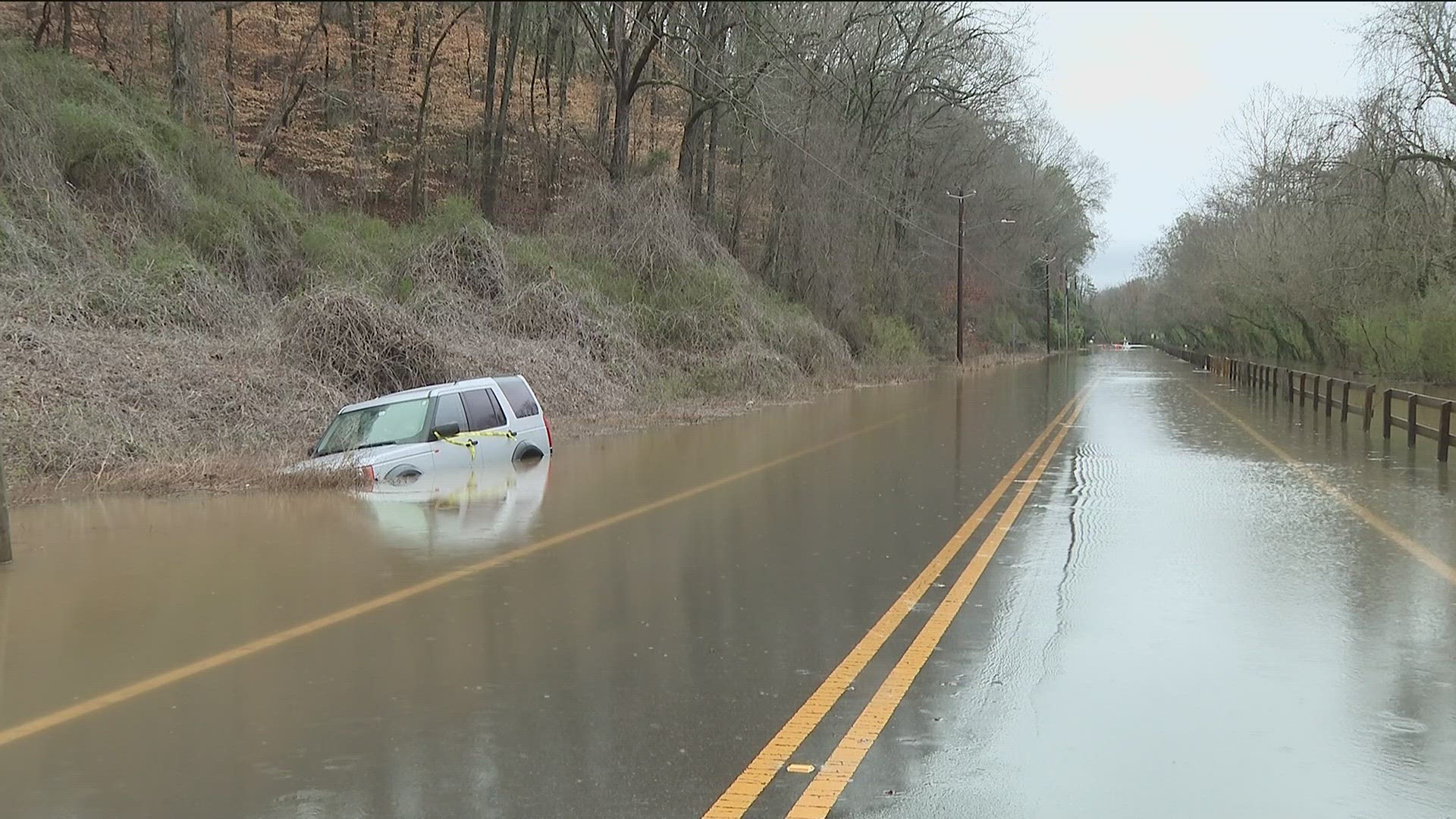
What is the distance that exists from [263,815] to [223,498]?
9267 millimetres

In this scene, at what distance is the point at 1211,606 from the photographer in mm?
8039

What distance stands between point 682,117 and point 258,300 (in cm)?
3081

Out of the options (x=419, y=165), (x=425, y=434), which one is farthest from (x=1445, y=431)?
(x=419, y=165)

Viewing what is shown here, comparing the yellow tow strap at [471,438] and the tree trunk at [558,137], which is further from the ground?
the tree trunk at [558,137]

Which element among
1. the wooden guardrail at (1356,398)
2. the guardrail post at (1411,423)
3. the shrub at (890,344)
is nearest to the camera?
the wooden guardrail at (1356,398)

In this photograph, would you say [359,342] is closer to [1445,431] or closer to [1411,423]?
[1445,431]

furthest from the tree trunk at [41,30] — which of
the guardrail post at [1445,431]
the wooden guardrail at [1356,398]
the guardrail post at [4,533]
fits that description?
the guardrail post at [1445,431]

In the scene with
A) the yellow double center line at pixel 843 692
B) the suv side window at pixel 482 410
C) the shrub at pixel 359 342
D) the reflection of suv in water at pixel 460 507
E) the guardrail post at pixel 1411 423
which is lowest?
the yellow double center line at pixel 843 692

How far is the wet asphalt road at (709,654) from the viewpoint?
4.86 meters

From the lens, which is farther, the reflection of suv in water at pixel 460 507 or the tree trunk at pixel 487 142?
the tree trunk at pixel 487 142

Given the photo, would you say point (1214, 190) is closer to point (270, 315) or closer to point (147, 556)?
point (270, 315)

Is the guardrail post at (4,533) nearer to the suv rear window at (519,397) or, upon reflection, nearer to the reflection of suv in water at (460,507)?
the reflection of suv in water at (460,507)

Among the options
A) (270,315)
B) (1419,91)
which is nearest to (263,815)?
(270,315)

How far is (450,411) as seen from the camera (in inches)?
582
